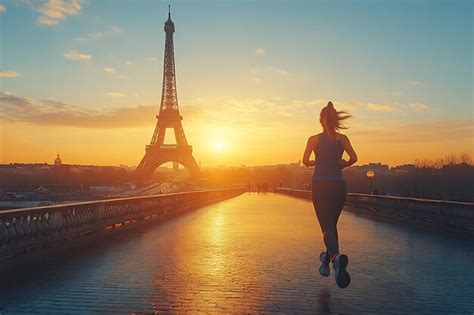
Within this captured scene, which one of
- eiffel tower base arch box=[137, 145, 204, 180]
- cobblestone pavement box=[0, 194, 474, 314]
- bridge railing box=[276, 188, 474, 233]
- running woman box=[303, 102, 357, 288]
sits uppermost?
eiffel tower base arch box=[137, 145, 204, 180]

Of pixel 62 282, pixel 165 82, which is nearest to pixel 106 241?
pixel 62 282

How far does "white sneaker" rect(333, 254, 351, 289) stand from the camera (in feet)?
18.4

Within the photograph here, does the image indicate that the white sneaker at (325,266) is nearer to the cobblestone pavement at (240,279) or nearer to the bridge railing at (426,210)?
the cobblestone pavement at (240,279)

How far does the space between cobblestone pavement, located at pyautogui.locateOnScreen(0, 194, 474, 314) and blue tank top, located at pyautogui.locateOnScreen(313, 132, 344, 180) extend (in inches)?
59.1

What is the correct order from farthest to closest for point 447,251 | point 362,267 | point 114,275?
point 447,251, point 362,267, point 114,275

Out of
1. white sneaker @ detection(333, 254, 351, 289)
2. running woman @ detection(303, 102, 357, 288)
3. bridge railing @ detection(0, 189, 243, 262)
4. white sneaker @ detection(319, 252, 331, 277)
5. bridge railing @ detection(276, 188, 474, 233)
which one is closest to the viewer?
white sneaker @ detection(333, 254, 351, 289)

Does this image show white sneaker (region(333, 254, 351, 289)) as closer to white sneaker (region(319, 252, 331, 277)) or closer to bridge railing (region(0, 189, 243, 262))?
white sneaker (region(319, 252, 331, 277))

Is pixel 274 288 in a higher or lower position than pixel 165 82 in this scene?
lower

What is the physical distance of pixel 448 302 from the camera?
6.00 metres

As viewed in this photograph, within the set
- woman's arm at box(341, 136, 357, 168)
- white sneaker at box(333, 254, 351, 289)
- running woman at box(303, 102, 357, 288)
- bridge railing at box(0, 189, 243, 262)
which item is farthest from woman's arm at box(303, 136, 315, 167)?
bridge railing at box(0, 189, 243, 262)

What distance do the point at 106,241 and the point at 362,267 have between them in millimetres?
6734

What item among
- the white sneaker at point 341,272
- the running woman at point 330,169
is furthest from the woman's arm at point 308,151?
the white sneaker at point 341,272

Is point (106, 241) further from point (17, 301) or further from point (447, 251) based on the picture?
point (447, 251)

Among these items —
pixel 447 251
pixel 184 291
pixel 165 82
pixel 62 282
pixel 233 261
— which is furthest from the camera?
pixel 165 82
